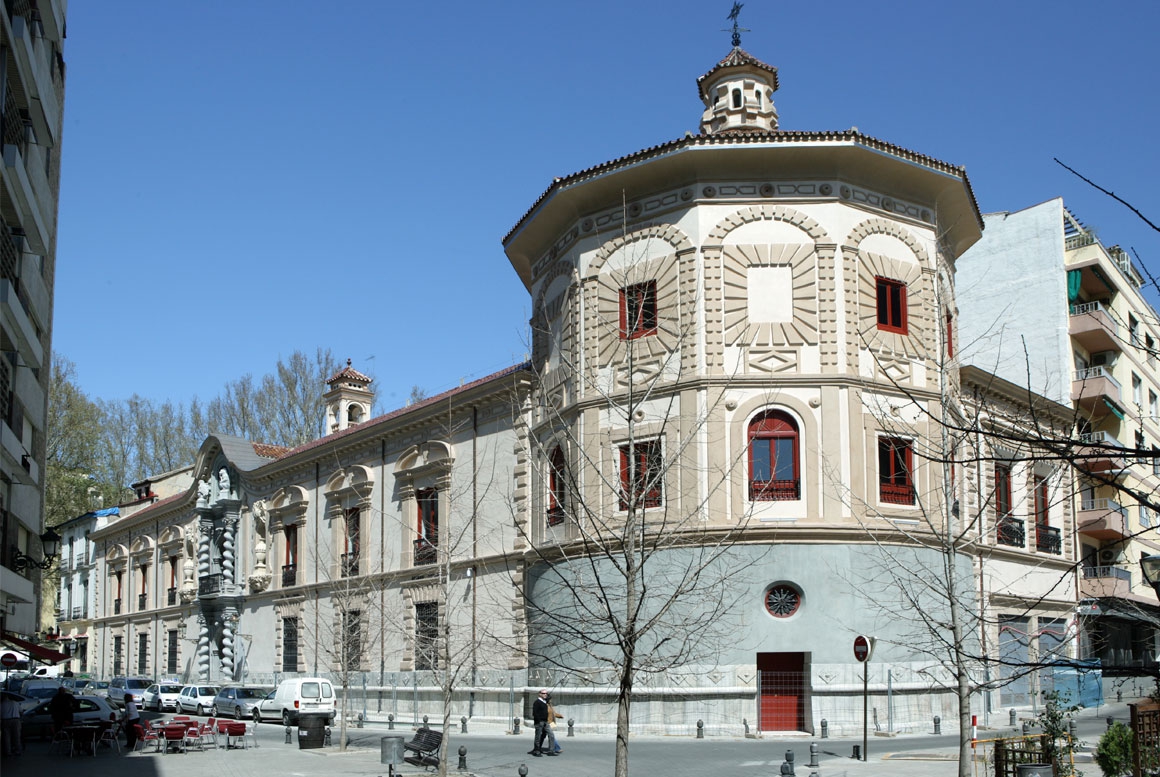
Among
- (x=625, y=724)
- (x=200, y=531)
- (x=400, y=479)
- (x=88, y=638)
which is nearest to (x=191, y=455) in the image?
(x=88, y=638)

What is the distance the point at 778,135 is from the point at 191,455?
50.4 meters

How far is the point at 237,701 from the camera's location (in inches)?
1492

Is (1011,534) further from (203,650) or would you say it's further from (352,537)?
(203,650)

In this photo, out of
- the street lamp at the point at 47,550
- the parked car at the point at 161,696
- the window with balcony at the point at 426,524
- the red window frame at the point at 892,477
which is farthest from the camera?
the parked car at the point at 161,696

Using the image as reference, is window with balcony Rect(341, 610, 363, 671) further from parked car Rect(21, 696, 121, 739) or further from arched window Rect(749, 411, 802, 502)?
arched window Rect(749, 411, 802, 502)

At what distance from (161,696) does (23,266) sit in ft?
88.4

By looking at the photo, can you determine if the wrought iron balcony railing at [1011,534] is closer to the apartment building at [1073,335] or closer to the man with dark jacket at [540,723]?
the apartment building at [1073,335]

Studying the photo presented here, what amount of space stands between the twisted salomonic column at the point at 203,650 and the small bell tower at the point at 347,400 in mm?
9861

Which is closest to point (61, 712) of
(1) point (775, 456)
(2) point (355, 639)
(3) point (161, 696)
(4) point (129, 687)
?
(2) point (355, 639)

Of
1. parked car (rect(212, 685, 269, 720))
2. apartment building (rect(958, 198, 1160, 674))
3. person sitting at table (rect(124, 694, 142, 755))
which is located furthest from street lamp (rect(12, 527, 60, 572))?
apartment building (rect(958, 198, 1160, 674))

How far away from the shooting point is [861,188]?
2784 centimetres

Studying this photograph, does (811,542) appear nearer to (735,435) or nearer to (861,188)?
(735,435)

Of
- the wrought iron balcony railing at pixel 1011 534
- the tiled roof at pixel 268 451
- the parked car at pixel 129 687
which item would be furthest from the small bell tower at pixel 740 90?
the parked car at pixel 129 687

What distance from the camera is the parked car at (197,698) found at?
4047cm
